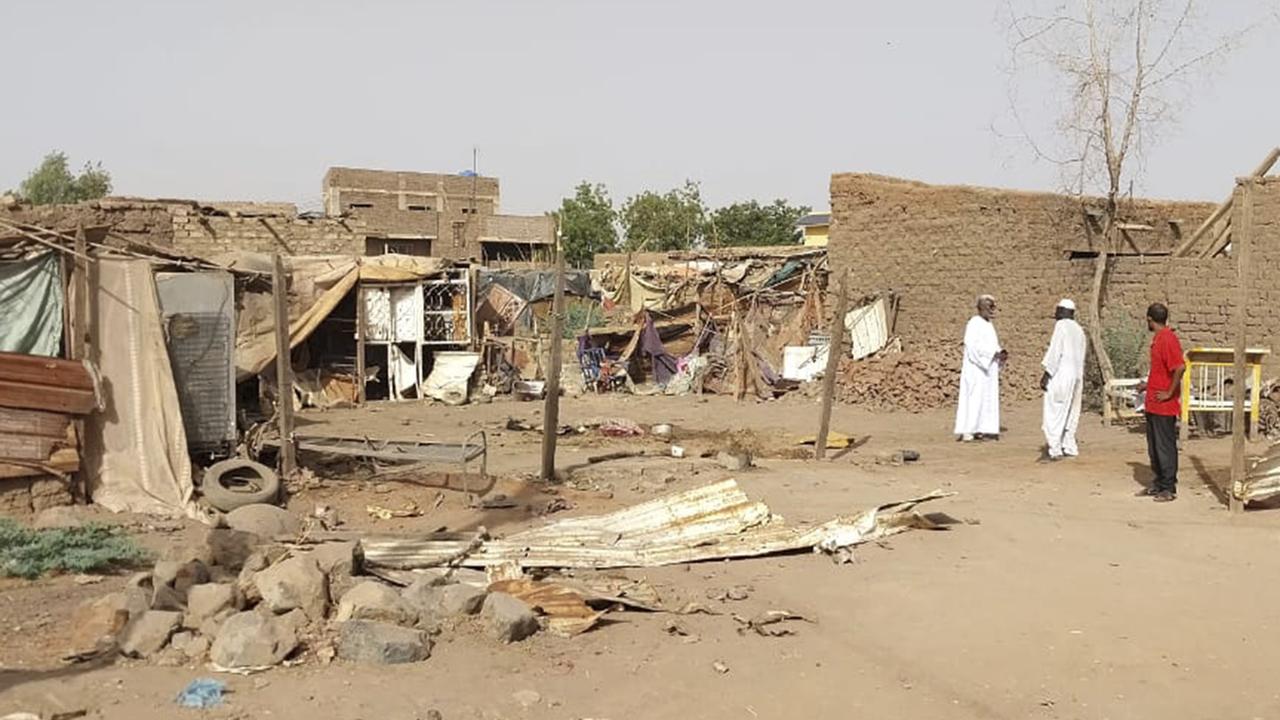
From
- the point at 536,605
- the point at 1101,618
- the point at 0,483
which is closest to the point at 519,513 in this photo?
the point at 536,605

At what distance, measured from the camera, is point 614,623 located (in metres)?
5.72

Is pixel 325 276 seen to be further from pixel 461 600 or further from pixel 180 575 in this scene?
pixel 461 600

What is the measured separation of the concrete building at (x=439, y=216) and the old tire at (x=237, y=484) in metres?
21.7

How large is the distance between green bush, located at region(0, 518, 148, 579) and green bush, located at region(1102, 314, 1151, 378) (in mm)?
11601

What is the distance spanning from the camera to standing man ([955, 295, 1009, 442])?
12.1 metres

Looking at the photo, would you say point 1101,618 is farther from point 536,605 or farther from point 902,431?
point 902,431

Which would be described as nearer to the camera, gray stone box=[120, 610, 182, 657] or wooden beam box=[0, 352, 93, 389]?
gray stone box=[120, 610, 182, 657]

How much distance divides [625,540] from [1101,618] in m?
2.82

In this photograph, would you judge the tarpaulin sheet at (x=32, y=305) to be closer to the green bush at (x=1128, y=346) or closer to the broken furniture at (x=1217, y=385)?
the broken furniture at (x=1217, y=385)

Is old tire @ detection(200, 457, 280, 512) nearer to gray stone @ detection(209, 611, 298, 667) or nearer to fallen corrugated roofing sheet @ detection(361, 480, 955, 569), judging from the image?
fallen corrugated roofing sheet @ detection(361, 480, 955, 569)

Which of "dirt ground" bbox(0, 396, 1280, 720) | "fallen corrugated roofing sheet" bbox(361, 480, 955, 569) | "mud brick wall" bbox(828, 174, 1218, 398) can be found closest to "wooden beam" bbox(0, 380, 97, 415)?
"dirt ground" bbox(0, 396, 1280, 720)

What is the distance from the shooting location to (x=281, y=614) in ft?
17.6

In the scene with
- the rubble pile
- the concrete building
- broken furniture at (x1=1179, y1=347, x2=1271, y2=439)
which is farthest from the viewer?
the concrete building

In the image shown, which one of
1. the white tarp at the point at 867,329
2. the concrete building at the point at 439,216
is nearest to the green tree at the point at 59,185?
the concrete building at the point at 439,216
